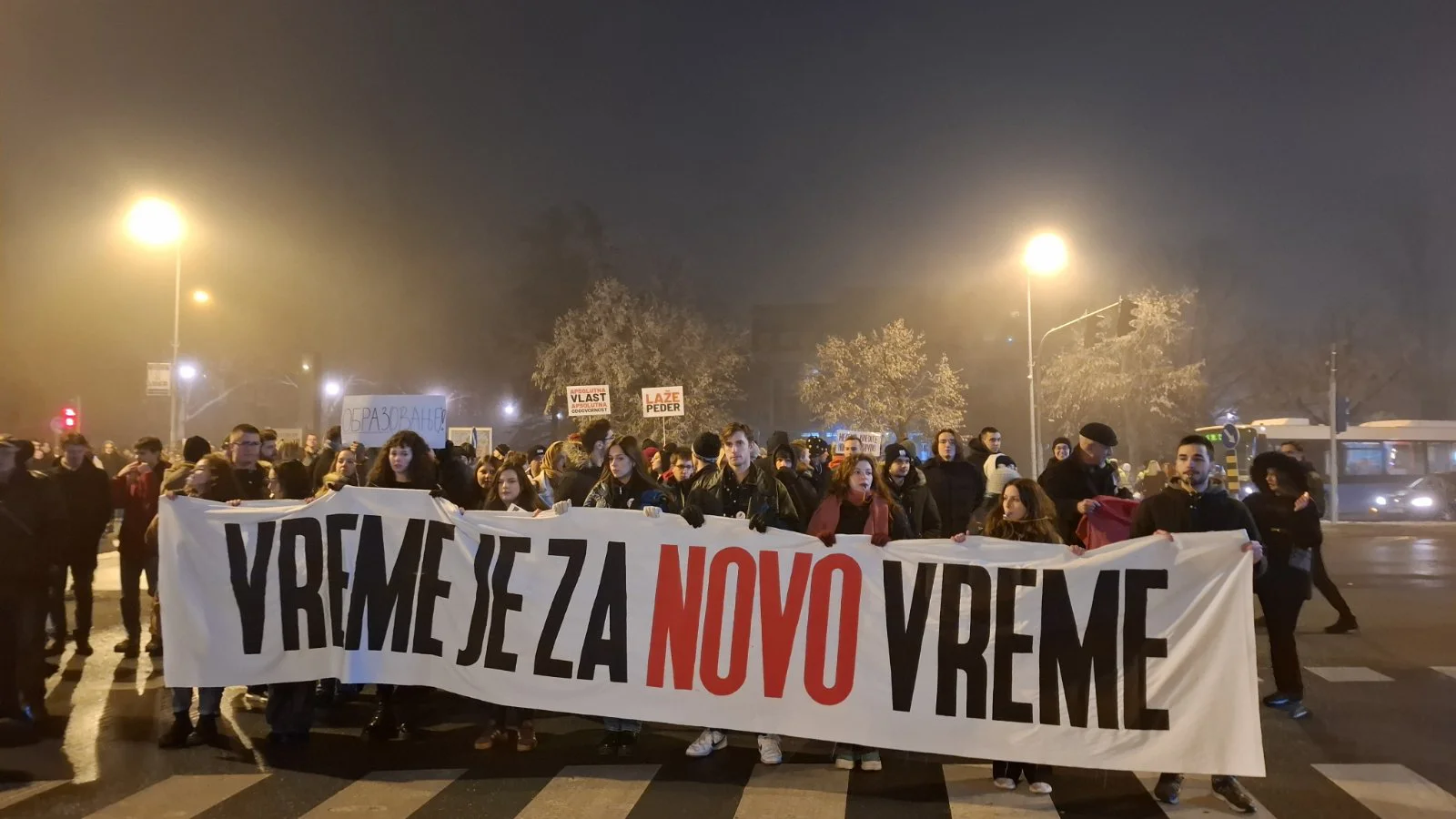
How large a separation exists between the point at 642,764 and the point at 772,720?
806mm

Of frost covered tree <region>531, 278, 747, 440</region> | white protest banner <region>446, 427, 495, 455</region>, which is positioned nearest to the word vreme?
white protest banner <region>446, 427, 495, 455</region>

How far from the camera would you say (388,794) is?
4926mm

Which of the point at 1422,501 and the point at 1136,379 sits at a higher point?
the point at 1136,379

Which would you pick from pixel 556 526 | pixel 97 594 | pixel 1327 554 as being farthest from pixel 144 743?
pixel 1327 554

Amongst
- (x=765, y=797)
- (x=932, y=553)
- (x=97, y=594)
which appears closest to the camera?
(x=765, y=797)

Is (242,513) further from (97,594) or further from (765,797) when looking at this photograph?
(97,594)

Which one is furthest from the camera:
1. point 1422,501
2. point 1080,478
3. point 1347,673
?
point 1422,501

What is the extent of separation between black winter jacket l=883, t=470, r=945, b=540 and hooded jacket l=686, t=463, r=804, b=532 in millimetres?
1103

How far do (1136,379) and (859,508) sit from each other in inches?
1249

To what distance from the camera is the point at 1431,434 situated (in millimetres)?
27203

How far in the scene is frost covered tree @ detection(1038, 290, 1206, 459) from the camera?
33812 millimetres

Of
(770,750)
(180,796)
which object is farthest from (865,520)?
(180,796)

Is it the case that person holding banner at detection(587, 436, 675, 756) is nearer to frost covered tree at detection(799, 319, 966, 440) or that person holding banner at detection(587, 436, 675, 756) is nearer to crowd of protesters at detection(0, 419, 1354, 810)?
crowd of protesters at detection(0, 419, 1354, 810)

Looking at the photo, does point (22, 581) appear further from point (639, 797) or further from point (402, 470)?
point (639, 797)
